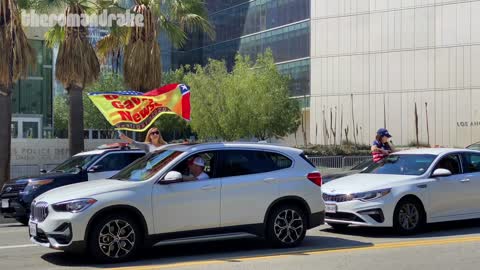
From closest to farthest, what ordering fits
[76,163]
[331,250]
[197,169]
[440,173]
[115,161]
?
[197,169] → [331,250] → [440,173] → [115,161] → [76,163]

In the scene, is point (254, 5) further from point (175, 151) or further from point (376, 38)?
point (175, 151)

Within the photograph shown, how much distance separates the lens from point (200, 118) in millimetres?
37750

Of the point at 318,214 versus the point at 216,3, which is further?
the point at 216,3

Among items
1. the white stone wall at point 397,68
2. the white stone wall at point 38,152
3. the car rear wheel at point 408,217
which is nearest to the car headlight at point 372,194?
the car rear wheel at point 408,217

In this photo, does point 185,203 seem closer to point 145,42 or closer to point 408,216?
point 408,216

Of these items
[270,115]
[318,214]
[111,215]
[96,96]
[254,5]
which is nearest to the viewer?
[111,215]

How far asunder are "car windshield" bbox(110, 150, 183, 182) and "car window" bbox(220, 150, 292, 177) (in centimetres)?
74

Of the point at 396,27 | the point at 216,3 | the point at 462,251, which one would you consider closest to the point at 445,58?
the point at 396,27

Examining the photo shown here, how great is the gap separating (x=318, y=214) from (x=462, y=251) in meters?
2.19

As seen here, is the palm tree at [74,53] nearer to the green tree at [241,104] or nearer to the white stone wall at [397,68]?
the green tree at [241,104]

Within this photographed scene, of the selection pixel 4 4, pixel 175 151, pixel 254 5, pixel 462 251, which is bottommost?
pixel 462 251

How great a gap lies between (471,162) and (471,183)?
516 millimetres

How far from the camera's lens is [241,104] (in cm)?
3631

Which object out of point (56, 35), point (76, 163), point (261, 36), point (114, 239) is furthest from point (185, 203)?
point (261, 36)
